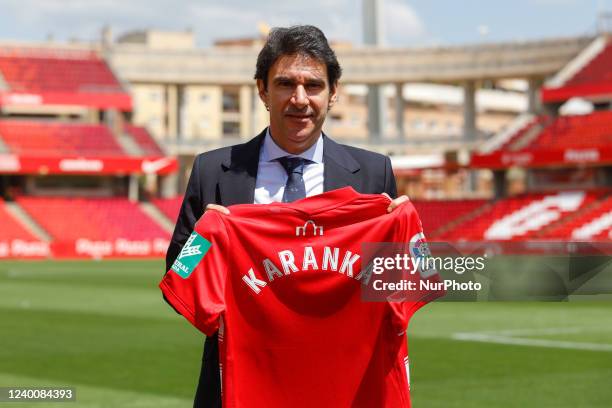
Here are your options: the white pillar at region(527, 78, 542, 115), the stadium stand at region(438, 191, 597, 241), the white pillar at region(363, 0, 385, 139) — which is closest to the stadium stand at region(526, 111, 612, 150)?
the stadium stand at region(438, 191, 597, 241)

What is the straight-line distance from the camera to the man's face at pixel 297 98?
183 inches

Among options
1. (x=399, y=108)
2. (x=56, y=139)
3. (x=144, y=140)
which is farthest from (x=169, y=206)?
(x=399, y=108)

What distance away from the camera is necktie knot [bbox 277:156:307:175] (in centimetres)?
480

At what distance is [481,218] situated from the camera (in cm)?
5253

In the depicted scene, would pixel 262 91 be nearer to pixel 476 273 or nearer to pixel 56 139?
pixel 476 273

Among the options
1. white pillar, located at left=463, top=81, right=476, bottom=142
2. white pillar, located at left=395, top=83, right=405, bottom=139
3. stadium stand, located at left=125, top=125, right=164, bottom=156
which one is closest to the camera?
stadium stand, located at left=125, top=125, right=164, bottom=156

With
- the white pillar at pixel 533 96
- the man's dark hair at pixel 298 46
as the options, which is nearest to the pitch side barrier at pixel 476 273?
the man's dark hair at pixel 298 46

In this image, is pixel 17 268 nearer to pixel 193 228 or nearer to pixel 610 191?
pixel 610 191

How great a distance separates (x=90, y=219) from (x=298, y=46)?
161ft

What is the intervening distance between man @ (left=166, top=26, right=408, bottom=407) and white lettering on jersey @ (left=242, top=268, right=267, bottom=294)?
0.27 m

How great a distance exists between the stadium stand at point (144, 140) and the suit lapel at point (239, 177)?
52456 millimetres

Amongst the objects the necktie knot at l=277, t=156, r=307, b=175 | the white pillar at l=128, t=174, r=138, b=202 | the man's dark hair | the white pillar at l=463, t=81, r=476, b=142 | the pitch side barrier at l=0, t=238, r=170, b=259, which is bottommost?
→ the pitch side barrier at l=0, t=238, r=170, b=259

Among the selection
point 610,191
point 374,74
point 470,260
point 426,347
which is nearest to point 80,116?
point 374,74

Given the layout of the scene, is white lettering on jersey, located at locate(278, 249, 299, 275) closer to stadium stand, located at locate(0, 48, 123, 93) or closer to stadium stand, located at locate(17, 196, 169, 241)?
stadium stand, located at locate(17, 196, 169, 241)
